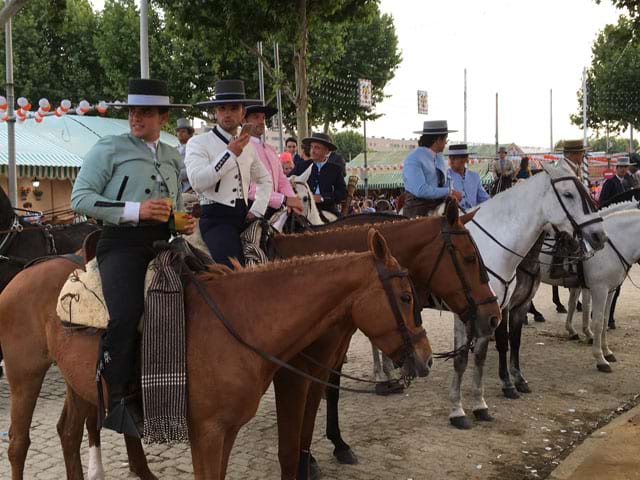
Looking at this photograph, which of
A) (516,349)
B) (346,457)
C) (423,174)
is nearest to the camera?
(346,457)

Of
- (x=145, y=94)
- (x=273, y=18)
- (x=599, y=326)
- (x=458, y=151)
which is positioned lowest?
(x=599, y=326)

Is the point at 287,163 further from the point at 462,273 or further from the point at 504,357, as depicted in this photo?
the point at 462,273

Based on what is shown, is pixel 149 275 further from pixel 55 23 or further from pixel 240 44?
pixel 240 44

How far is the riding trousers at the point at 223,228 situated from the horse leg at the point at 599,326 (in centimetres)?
575

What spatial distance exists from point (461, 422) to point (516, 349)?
183 centimetres

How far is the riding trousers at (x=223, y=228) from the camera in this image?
15.4 ft

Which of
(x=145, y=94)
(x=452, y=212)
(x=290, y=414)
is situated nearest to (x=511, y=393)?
(x=452, y=212)

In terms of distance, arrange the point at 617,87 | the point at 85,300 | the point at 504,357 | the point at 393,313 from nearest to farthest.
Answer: the point at 393,313 → the point at 85,300 → the point at 504,357 → the point at 617,87

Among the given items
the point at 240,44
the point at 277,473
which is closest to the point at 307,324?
the point at 277,473

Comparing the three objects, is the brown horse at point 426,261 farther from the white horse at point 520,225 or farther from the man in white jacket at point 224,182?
the white horse at point 520,225

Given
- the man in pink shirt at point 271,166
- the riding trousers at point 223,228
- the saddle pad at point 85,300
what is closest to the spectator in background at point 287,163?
the man in pink shirt at point 271,166

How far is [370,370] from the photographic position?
839 centimetres

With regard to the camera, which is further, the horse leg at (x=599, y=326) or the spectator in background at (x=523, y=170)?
the spectator in background at (x=523, y=170)

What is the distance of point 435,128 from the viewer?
22.9ft
